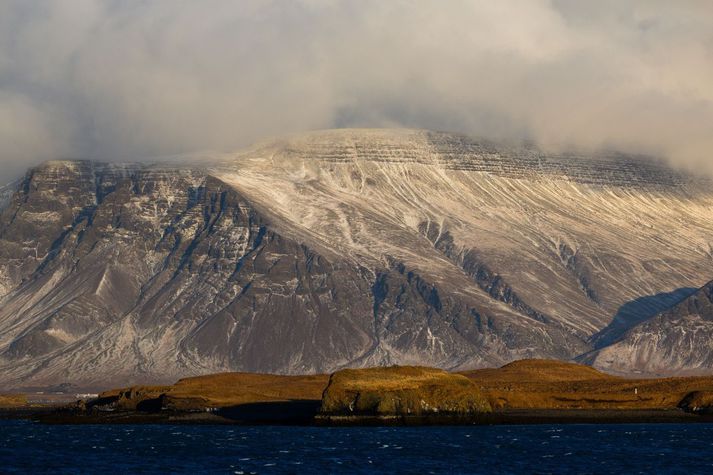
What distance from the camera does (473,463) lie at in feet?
513

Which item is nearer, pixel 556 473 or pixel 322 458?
pixel 556 473

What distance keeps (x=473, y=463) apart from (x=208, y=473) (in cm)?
2751

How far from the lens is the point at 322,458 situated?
16250cm

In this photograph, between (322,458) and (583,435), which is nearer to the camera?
(322,458)

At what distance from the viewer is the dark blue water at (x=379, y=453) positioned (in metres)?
152

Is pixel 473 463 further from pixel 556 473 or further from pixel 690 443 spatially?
pixel 690 443

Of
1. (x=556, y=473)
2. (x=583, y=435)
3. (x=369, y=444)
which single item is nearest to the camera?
(x=556, y=473)

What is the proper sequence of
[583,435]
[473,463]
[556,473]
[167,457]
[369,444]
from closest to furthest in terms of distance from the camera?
[556,473] < [473,463] < [167,457] < [369,444] < [583,435]

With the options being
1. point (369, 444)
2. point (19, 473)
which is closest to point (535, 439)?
point (369, 444)

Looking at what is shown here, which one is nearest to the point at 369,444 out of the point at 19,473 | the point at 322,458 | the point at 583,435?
the point at 322,458

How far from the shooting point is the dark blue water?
152000 millimetres

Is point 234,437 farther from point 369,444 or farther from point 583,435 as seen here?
point 583,435

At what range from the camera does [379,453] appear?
167375 millimetres

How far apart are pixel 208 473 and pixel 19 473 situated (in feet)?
59.2
